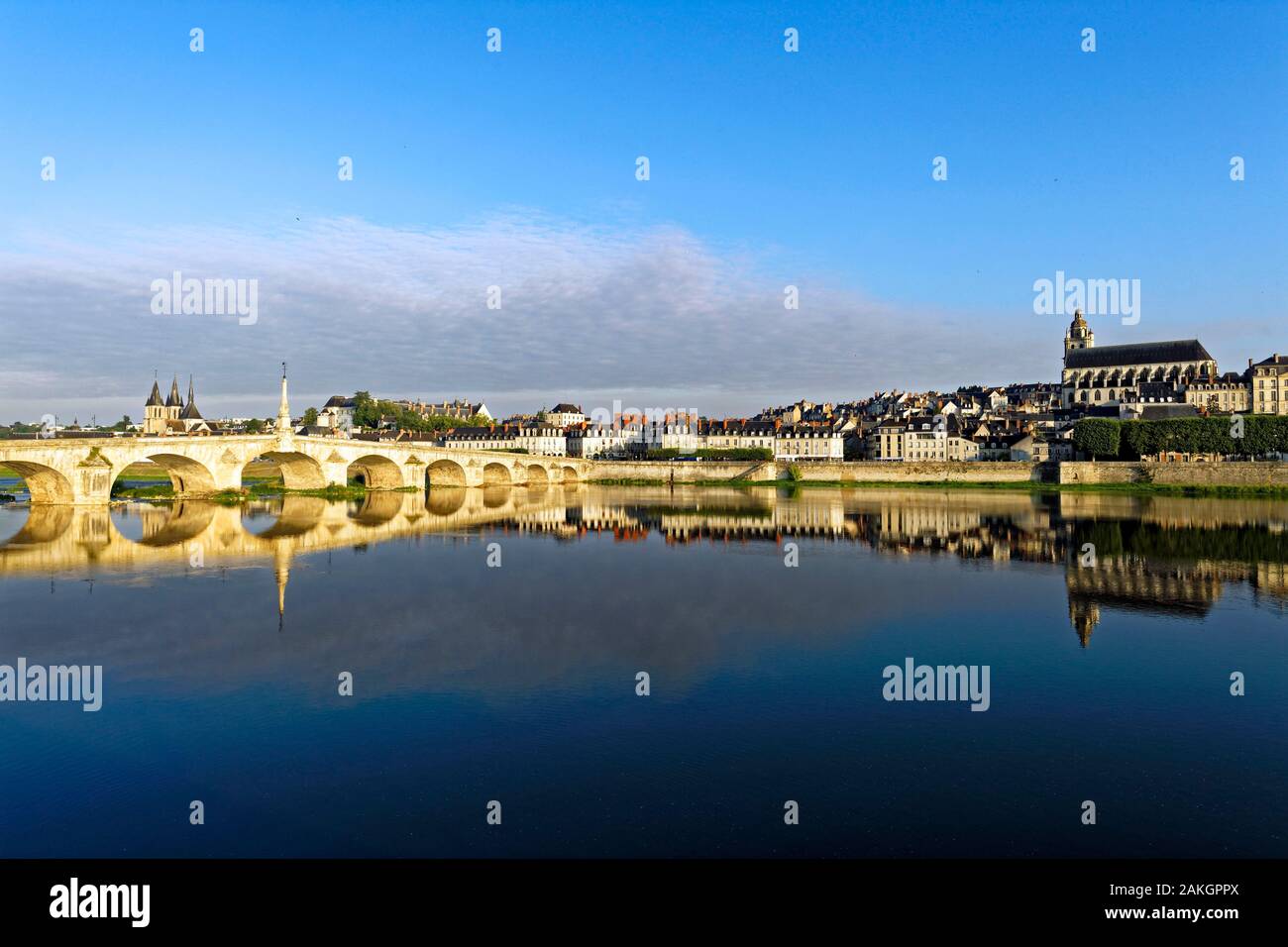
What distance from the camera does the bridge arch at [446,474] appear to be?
53750 mm

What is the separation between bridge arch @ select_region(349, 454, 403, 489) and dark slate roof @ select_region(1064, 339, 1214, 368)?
65997mm

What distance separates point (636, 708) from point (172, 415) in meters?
97.5

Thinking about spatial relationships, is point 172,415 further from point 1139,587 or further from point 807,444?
point 1139,587

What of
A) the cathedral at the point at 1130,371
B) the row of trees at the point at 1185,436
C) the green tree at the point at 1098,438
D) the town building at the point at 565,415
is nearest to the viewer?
the row of trees at the point at 1185,436

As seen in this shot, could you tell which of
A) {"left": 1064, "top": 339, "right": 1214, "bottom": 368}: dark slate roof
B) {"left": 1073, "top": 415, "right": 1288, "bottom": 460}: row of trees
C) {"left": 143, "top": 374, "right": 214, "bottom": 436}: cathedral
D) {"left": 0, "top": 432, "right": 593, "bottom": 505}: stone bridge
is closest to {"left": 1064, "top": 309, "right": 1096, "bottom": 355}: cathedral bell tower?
{"left": 1064, "top": 339, "right": 1214, "bottom": 368}: dark slate roof

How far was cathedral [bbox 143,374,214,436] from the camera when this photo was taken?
8544 centimetres

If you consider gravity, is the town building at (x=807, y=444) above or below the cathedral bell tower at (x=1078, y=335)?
below

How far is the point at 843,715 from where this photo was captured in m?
9.78

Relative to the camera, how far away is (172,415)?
304ft

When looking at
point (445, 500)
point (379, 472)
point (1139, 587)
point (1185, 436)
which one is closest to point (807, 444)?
point (1185, 436)

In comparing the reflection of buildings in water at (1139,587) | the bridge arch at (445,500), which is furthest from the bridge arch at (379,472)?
the reflection of buildings in water at (1139,587)

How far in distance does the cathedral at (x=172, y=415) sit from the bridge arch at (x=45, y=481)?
52060mm

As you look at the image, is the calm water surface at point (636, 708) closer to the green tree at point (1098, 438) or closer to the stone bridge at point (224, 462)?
the stone bridge at point (224, 462)
